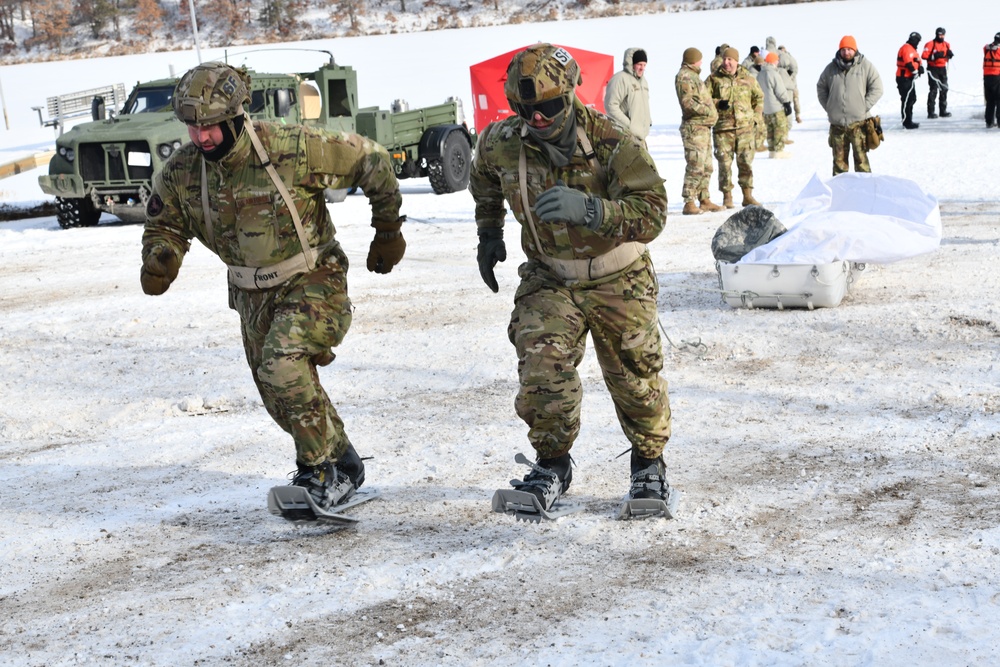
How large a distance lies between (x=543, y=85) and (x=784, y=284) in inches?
160

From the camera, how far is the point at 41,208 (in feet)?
55.2

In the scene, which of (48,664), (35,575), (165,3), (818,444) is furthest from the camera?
(165,3)

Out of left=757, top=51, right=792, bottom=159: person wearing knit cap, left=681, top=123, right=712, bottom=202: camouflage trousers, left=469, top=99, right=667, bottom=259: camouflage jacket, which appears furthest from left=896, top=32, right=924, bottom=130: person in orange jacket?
left=469, top=99, right=667, bottom=259: camouflage jacket

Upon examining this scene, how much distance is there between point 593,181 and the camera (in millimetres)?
4133

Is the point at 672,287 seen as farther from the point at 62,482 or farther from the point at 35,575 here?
the point at 35,575

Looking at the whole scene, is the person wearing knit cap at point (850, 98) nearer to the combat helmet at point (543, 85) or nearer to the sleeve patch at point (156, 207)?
the combat helmet at point (543, 85)

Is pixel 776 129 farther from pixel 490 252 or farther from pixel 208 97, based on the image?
pixel 208 97

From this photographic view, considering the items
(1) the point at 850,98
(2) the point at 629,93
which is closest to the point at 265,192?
(2) the point at 629,93

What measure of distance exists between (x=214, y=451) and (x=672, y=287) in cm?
415

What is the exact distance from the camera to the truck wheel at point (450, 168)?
53.2 feet

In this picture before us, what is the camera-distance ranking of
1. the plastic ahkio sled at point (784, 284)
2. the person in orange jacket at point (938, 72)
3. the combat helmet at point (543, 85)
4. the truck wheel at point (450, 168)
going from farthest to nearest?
Result: the person in orange jacket at point (938, 72), the truck wheel at point (450, 168), the plastic ahkio sled at point (784, 284), the combat helmet at point (543, 85)

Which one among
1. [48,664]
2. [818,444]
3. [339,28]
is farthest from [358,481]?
[339,28]

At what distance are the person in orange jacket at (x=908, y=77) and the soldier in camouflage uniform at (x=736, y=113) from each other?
341 inches

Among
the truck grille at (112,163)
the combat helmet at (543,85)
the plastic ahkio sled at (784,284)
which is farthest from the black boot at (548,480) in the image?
the truck grille at (112,163)
